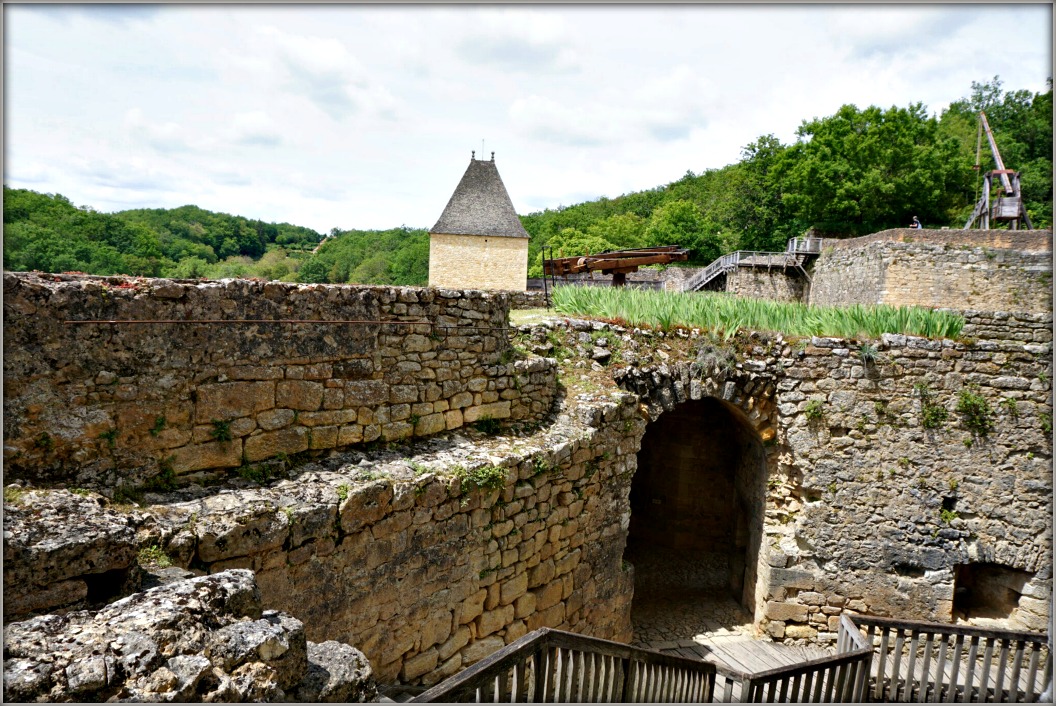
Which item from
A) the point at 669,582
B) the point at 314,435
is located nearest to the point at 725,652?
the point at 669,582

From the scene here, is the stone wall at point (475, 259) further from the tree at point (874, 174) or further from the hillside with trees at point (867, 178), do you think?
the tree at point (874, 174)

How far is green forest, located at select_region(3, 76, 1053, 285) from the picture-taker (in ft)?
67.1

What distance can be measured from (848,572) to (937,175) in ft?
98.9

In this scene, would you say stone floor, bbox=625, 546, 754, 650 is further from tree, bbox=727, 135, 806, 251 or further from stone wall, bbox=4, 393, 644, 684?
tree, bbox=727, 135, 806, 251

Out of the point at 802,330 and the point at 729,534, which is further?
the point at 729,534

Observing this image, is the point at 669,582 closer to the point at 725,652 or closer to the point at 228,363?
the point at 725,652

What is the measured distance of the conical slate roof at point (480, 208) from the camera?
1097 inches

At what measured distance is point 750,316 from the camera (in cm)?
950

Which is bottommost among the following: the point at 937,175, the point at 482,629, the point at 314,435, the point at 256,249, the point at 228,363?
the point at 482,629

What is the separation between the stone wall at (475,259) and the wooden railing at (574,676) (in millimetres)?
23740

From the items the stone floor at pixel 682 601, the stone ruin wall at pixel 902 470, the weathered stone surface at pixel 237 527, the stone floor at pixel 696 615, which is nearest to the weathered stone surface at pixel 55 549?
the weathered stone surface at pixel 237 527

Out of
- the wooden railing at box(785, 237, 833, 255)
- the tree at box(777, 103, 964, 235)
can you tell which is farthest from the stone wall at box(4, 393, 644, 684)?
the tree at box(777, 103, 964, 235)

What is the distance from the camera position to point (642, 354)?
27.4 ft

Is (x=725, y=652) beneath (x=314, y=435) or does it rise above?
beneath
